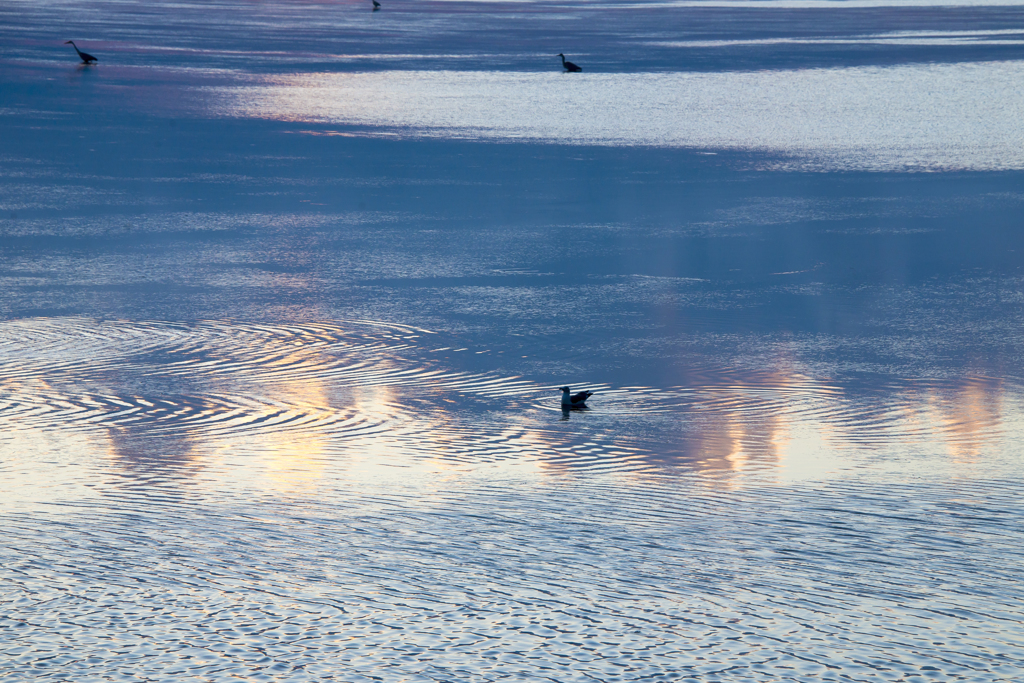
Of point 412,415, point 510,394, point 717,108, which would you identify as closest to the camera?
point 412,415

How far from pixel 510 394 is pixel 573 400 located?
28.0 inches

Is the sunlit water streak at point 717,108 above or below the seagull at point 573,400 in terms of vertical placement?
above

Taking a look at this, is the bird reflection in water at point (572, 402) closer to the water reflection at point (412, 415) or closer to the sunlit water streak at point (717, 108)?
the water reflection at point (412, 415)

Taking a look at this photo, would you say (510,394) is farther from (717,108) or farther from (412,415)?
(717,108)

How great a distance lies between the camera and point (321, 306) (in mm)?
13438

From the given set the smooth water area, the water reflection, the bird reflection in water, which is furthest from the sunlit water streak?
the bird reflection in water

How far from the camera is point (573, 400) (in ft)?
33.9

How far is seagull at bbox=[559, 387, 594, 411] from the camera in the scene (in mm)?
10273

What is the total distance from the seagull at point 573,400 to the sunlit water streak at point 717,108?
1080 centimetres

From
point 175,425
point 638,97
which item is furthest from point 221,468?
point 638,97

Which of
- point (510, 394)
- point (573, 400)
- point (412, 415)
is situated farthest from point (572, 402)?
point (412, 415)

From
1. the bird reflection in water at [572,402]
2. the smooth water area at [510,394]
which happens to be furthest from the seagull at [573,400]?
the smooth water area at [510,394]

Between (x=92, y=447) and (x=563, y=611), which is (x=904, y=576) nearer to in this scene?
(x=563, y=611)

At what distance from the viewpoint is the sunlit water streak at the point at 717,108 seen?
21.9 meters
